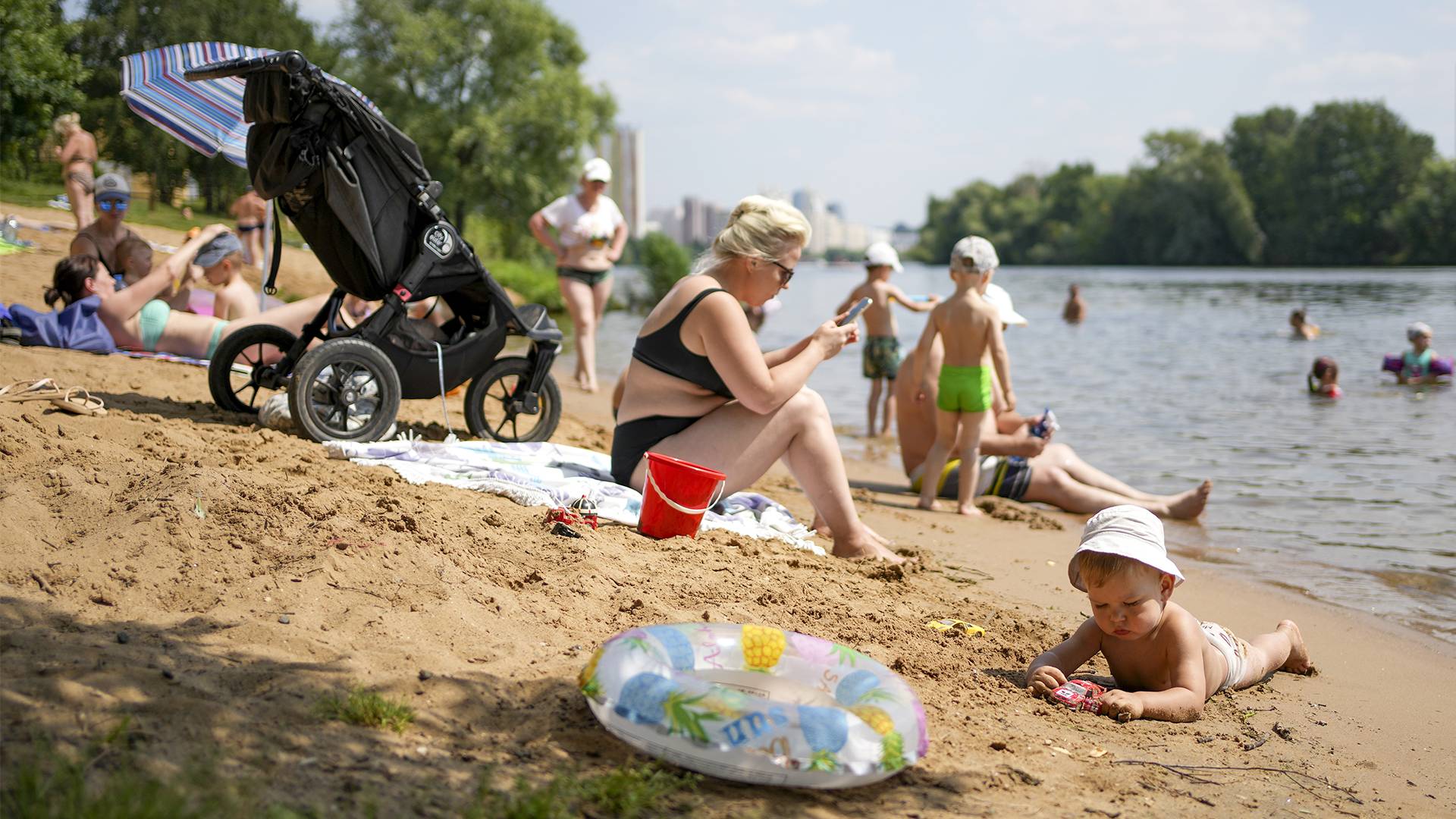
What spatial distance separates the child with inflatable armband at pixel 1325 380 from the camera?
44.8ft

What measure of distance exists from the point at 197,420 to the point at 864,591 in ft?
11.6

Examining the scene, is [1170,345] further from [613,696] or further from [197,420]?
[613,696]

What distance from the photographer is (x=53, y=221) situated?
57.6 ft

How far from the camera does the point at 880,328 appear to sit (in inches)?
406

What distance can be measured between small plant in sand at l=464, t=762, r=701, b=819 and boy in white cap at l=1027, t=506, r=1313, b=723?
1490mm

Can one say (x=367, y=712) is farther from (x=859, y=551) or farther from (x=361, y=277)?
(x=361, y=277)

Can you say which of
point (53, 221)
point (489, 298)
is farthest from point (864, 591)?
point (53, 221)

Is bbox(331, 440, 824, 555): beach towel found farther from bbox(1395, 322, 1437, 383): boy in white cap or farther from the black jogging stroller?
bbox(1395, 322, 1437, 383): boy in white cap

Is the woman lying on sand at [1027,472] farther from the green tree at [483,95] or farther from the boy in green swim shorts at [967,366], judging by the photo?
the green tree at [483,95]

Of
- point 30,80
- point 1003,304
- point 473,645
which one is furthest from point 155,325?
point 30,80

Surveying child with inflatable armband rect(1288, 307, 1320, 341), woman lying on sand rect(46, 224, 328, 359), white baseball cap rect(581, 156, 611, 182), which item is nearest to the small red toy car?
woman lying on sand rect(46, 224, 328, 359)

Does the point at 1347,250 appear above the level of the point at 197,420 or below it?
above

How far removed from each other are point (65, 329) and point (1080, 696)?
6.83m

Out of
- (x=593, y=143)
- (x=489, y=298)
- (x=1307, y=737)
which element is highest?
(x=593, y=143)
